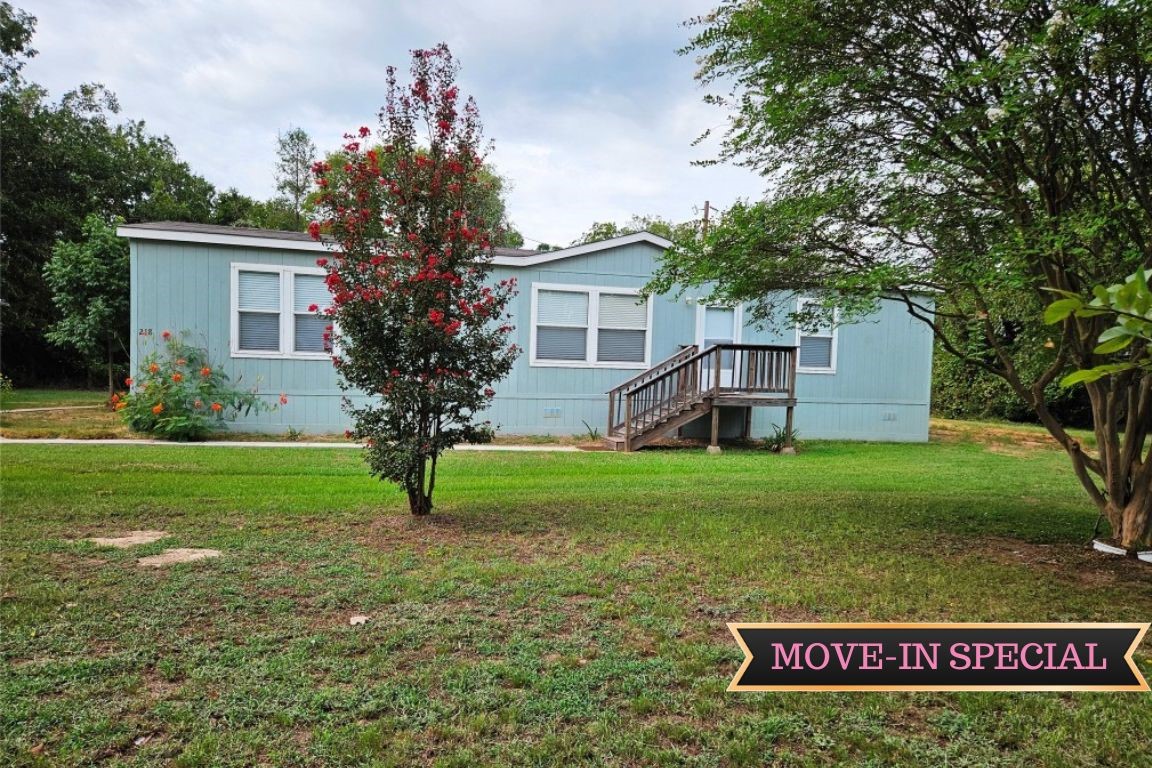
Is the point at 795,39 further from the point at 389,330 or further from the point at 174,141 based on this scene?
the point at 174,141

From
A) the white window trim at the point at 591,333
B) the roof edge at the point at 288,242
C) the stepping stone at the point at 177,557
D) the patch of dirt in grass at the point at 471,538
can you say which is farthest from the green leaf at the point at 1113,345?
the white window trim at the point at 591,333

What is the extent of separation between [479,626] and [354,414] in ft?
7.97

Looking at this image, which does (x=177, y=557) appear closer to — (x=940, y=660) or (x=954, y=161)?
(x=940, y=660)

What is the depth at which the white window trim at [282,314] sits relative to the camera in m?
10.1

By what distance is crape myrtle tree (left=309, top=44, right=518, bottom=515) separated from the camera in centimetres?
466

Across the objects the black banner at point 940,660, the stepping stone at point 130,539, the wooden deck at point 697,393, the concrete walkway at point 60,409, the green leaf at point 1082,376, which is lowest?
the concrete walkway at point 60,409

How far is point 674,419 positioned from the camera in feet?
33.6

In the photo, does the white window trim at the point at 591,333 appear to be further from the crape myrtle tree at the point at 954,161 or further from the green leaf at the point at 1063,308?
the green leaf at the point at 1063,308

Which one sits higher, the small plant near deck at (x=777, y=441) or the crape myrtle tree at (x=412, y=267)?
the crape myrtle tree at (x=412, y=267)

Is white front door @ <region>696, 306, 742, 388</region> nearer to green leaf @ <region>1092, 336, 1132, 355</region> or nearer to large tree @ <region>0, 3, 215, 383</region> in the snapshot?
green leaf @ <region>1092, 336, 1132, 355</region>

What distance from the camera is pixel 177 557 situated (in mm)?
3982

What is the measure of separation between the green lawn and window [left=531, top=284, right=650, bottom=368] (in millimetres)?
4999

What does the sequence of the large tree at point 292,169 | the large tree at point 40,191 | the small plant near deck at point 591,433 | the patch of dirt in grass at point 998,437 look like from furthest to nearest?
the large tree at point 292,169 → the large tree at point 40,191 → the patch of dirt in grass at point 998,437 → the small plant near deck at point 591,433

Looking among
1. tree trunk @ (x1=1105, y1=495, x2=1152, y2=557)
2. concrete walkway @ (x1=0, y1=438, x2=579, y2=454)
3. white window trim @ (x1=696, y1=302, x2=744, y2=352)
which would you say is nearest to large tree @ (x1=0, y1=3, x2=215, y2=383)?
concrete walkway @ (x1=0, y1=438, x2=579, y2=454)
